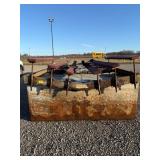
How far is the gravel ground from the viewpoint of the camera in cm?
570

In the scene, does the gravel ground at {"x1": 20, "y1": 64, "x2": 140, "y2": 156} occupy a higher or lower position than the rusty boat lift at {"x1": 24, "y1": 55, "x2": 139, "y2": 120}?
lower

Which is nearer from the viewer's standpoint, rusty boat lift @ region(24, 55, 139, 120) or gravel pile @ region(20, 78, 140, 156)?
gravel pile @ region(20, 78, 140, 156)

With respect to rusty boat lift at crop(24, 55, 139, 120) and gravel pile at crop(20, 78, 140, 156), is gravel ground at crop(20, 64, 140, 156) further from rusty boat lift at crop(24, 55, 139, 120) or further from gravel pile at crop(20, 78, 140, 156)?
rusty boat lift at crop(24, 55, 139, 120)

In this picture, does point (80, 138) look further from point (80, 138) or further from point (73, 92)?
point (73, 92)

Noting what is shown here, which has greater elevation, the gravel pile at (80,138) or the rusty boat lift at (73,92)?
the rusty boat lift at (73,92)

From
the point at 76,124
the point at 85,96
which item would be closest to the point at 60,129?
the point at 76,124

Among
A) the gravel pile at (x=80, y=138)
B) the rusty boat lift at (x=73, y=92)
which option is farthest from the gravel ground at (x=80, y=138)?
the rusty boat lift at (x=73, y=92)

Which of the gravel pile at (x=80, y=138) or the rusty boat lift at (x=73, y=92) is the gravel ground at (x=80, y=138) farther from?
the rusty boat lift at (x=73, y=92)

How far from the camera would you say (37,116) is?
7184 mm

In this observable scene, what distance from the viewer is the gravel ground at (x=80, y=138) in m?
5.70

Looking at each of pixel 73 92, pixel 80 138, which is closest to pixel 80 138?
pixel 80 138

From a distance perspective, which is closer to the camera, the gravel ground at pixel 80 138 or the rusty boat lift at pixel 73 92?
the gravel ground at pixel 80 138

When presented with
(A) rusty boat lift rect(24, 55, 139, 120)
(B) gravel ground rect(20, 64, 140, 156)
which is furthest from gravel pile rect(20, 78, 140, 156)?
(A) rusty boat lift rect(24, 55, 139, 120)

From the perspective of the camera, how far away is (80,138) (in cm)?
627
